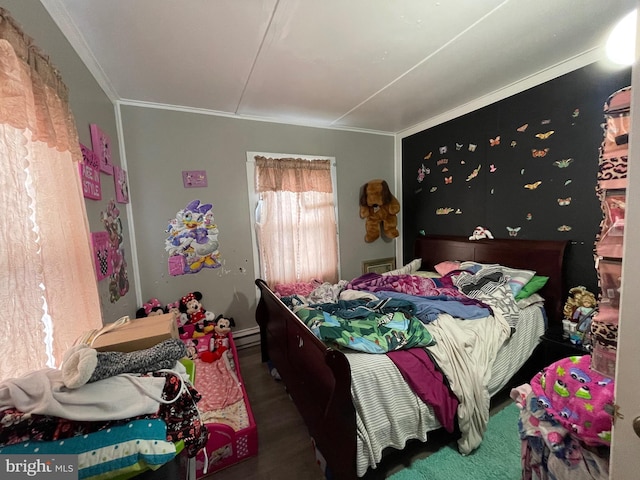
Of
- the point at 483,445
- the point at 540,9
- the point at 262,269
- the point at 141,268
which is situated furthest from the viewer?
the point at 262,269

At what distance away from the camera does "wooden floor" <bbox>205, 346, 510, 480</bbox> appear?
1382 millimetres

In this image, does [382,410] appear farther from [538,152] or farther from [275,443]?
[538,152]

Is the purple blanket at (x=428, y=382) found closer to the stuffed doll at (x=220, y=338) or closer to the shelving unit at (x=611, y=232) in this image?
the shelving unit at (x=611, y=232)

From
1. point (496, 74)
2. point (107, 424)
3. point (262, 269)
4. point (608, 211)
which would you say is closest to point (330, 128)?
point (496, 74)

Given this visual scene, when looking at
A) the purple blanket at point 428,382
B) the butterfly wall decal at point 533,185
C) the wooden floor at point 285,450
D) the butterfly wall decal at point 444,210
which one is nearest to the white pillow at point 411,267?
the butterfly wall decal at point 444,210

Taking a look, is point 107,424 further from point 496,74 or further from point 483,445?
point 496,74

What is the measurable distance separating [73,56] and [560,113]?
10.9ft

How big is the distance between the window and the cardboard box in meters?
1.80

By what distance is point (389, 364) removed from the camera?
131 cm

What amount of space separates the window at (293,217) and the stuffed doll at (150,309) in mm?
995

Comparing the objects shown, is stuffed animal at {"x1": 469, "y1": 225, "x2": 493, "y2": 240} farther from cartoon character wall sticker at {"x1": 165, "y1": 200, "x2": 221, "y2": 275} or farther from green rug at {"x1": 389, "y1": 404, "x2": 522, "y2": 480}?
cartoon character wall sticker at {"x1": 165, "y1": 200, "x2": 221, "y2": 275}

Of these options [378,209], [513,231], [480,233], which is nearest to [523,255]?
[513,231]

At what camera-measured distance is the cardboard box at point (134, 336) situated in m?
0.89

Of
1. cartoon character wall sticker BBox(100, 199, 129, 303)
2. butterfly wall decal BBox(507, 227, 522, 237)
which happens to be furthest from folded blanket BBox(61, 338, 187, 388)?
butterfly wall decal BBox(507, 227, 522, 237)
